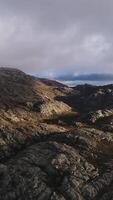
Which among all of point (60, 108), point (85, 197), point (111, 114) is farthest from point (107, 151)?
point (60, 108)

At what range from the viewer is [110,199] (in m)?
94.8

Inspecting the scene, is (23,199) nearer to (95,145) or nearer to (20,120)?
(95,145)

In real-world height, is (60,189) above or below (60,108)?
below

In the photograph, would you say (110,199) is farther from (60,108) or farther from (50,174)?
(60,108)

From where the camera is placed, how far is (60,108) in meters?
181

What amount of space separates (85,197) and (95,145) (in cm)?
2971

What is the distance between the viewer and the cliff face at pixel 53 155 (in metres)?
97.9

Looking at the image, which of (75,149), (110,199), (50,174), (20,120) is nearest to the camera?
(110,199)

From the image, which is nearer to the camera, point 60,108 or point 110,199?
point 110,199

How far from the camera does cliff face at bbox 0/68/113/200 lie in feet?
321

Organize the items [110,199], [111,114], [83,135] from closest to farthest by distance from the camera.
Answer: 1. [110,199]
2. [83,135]
3. [111,114]

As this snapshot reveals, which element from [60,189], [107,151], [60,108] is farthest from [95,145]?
[60,108]

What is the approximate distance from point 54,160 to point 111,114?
6559 centimetres

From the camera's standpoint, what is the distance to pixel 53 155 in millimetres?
110750
